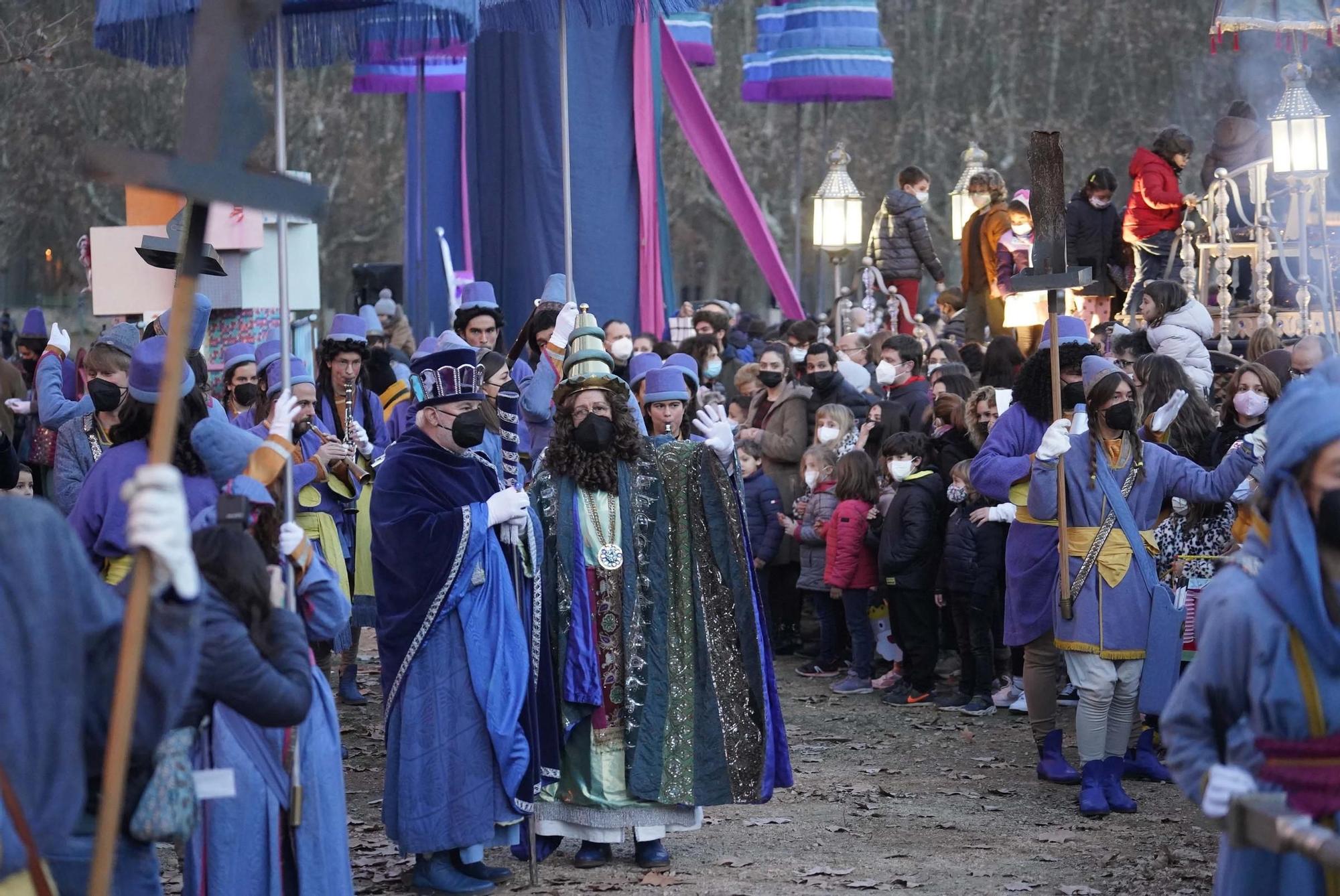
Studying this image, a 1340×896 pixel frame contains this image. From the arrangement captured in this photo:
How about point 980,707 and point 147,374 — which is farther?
point 980,707

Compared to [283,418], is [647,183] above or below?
above

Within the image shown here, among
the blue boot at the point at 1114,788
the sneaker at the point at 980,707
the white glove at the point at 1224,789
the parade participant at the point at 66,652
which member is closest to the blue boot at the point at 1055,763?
the blue boot at the point at 1114,788

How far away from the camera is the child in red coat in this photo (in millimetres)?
9859

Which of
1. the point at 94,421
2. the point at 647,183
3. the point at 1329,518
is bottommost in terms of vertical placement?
the point at 1329,518

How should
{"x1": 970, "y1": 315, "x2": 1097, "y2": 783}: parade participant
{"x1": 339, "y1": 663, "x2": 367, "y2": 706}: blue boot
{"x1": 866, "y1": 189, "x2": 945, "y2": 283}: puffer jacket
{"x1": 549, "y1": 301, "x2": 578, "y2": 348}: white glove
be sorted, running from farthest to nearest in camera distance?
{"x1": 866, "y1": 189, "x2": 945, "y2": 283}: puffer jacket, {"x1": 339, "y1": 663, "x2": 367, "y2": 706}: blue boot, {"x1": 549, "y1": 301, "x2": 578, "y2": 348}: white glove, {"x1": 970, "y1": 315, "x2": 1097, "y2": 783}: parade participant

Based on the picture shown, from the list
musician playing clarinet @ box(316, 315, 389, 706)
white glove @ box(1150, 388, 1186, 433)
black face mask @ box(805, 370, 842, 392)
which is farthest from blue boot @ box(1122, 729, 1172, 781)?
musician playing clarinet @ box(316, 315, 389, 706)

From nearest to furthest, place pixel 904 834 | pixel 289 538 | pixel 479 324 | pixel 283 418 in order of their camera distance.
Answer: pixel 289 538, pixel 283 418, pixel 904 834, pixel 479 324

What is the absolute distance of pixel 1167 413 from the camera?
25.1ft

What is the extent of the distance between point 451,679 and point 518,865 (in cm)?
100

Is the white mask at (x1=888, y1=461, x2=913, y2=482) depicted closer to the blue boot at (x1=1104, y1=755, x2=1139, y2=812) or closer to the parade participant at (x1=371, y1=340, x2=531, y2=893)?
the blue boot at (x1=1104, y1=755, x2=1139, y2=812)

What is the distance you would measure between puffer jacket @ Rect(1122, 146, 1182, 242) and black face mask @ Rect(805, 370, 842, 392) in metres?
3.67

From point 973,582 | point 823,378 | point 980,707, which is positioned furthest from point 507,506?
point 823,378

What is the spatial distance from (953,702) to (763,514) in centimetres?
175

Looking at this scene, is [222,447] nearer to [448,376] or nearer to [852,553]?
[448,376]
